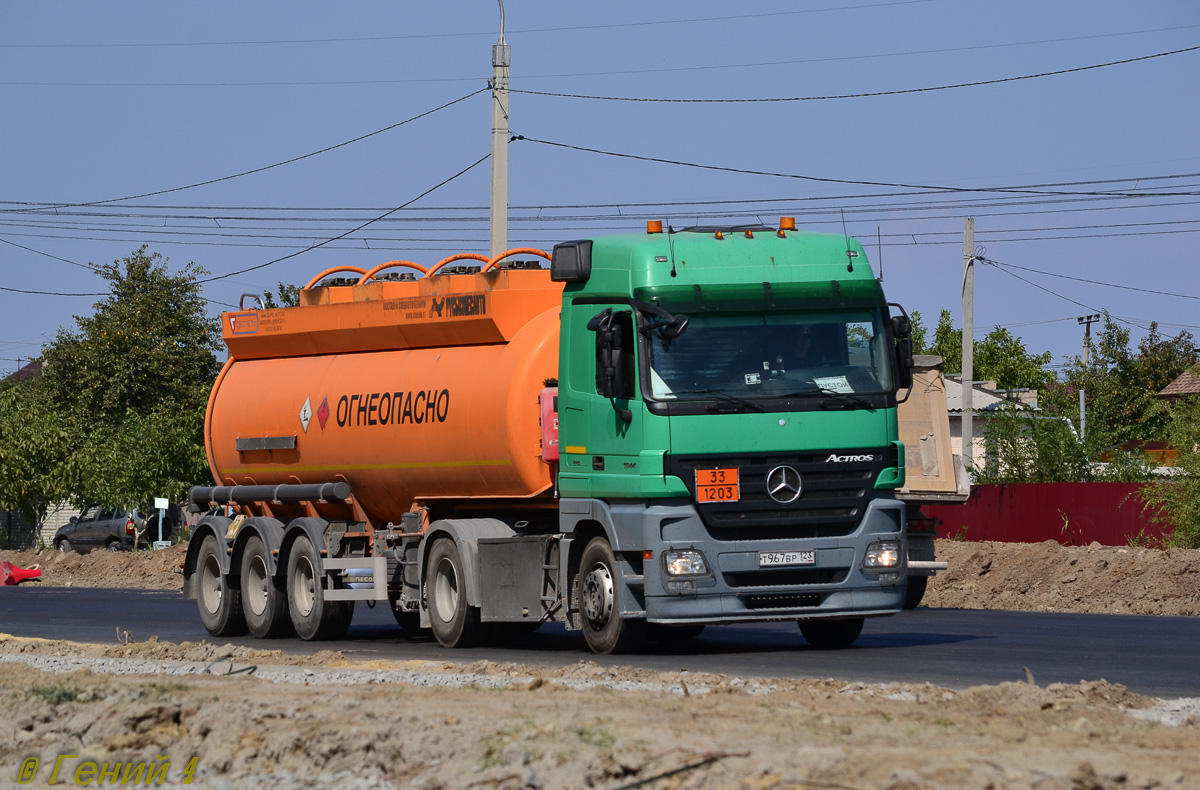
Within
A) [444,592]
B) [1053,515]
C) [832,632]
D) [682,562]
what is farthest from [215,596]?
[1053,515]

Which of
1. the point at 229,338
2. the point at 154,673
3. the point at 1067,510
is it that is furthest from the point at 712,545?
the point at 1067,510

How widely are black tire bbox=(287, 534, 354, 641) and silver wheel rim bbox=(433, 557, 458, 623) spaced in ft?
6.15

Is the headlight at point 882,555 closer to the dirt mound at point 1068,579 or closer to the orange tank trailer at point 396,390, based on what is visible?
the orange tank trailer at point 396,390

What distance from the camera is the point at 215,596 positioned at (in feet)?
65.6

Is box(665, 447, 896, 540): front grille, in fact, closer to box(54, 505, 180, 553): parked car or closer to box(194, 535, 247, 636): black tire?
box(194, 535, 247, 636): black tire

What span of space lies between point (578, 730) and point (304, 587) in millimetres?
11002

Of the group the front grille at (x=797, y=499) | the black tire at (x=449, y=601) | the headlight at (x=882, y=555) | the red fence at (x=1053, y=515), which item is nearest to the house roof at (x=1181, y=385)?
the red fence at (x=1053, y=515)

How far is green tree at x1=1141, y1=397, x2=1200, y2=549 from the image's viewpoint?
1168 inches

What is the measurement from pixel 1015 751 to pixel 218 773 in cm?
404

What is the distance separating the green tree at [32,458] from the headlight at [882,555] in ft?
136

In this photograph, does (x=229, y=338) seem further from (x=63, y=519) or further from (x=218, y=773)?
(x=63, y=519)

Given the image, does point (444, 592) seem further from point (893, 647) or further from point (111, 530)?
point (111, 530)

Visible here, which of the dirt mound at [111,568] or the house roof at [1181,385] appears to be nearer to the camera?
the dirt mound at [111,568]

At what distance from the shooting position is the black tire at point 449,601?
52.0ft
